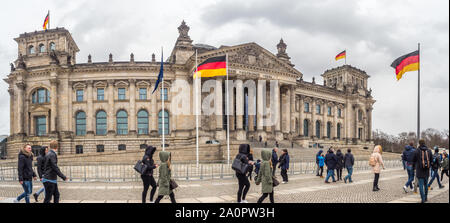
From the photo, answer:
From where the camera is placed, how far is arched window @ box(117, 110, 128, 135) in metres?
50.7

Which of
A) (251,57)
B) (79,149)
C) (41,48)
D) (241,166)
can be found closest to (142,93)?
(79,149)

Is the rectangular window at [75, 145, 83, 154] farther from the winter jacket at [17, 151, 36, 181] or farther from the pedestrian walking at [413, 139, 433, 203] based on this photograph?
the pedestrian walking at [413, 139, 433, 203]

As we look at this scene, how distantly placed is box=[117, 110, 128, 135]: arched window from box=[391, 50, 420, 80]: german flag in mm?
38929

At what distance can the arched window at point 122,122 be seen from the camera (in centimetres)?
5068

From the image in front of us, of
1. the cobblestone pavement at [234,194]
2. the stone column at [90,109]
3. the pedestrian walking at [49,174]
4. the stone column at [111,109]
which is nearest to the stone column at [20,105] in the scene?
the stone column at [90,109]

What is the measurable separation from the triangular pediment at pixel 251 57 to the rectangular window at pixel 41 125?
24.2 m

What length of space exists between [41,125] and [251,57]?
1243 inches

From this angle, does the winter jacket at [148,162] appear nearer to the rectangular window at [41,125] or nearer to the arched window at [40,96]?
the arched window at [40,96]

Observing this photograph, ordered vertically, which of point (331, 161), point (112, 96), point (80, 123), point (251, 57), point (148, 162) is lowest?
point (331, 161)

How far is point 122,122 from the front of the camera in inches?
2003

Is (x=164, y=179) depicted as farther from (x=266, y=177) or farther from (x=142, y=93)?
(x=142, y=93)

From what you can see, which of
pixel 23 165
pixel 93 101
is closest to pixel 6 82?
pixel 93 101

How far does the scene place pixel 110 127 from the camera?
4997cm
